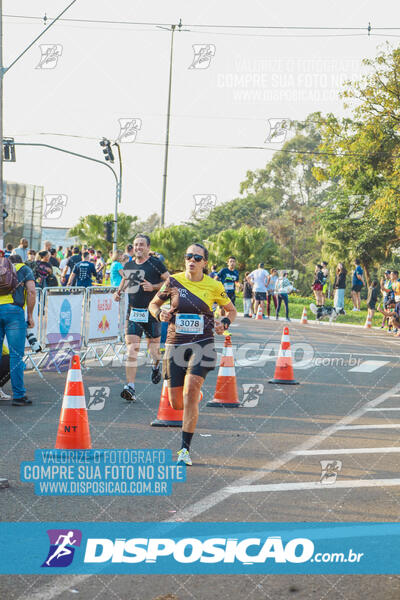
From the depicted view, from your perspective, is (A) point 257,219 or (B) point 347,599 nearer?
(B) point 347,599

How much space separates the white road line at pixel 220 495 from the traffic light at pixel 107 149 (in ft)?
83.9

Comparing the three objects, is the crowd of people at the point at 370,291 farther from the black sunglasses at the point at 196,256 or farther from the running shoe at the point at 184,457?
the running shoe at the point at 184,457

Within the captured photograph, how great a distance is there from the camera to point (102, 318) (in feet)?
50.8

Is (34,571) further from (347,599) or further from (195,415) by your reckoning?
(195,415)

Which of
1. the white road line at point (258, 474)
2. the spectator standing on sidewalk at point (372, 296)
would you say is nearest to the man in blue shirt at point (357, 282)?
the spectator standing on sidewalk at point (372, 296)

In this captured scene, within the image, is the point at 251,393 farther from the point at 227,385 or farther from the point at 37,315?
the point at 37,315

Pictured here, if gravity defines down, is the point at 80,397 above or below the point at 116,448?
above

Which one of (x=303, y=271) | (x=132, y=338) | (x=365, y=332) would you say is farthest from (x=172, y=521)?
(x=303, y=271)

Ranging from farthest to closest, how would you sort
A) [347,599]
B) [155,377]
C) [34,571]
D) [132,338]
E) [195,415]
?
[155,377] < [132,338] < [195,415] < [34,571] < [347,599]

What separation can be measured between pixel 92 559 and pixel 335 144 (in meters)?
33.0

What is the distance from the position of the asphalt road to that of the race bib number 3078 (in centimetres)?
110

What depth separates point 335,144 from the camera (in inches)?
1427

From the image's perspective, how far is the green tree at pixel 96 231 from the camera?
235 ft

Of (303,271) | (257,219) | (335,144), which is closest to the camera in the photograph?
(335,144)
